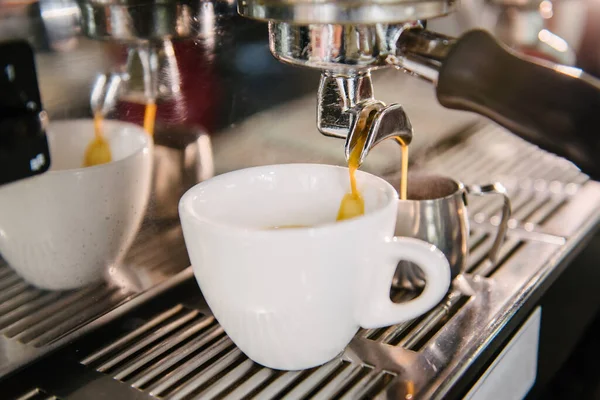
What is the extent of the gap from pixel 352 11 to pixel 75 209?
206mm

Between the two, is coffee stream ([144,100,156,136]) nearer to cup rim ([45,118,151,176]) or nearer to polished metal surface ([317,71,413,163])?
cup rim ([45,118,151,176])

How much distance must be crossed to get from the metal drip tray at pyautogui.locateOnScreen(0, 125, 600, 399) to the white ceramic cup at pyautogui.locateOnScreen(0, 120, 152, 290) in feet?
0.16

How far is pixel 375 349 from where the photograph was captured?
0.45 meters

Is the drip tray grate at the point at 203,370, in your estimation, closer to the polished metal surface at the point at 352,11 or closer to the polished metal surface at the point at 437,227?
the polished metal surface at the point at 437,227

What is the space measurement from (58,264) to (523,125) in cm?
30

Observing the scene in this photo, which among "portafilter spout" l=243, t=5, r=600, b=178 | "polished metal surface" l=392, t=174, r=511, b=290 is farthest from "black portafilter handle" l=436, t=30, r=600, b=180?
"polished metal surface" l=392, t=174, r=511, b=290

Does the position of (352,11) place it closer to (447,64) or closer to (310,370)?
(447,64)

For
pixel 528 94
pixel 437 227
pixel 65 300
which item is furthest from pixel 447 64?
pixel 65 300

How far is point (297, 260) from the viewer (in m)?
0.38

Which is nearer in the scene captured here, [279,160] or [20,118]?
[20,118]

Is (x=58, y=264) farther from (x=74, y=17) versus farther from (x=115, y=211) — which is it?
(x=74, y=17)

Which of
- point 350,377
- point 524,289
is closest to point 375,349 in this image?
point 350,377

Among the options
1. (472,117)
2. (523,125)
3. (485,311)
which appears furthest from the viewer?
(472,117)

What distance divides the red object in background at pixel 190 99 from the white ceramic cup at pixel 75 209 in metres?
0.01
